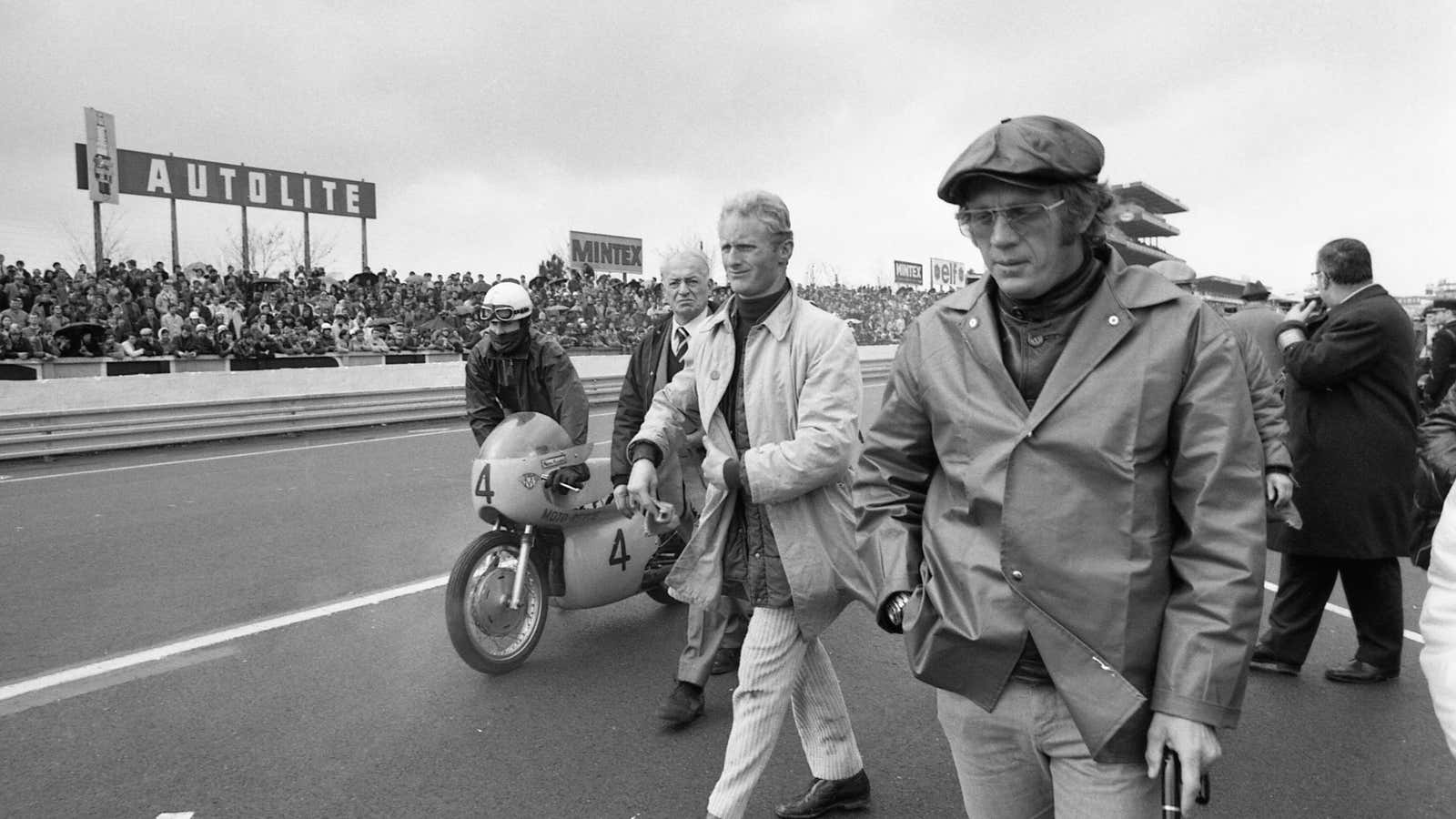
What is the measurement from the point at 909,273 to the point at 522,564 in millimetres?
68018

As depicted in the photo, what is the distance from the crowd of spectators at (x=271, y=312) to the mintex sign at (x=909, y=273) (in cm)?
3684

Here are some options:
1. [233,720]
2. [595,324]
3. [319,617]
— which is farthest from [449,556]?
[595,324]

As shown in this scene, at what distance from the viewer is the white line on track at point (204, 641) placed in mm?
4094

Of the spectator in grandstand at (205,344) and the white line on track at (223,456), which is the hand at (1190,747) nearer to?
the white line on track at (223,456)

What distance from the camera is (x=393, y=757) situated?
11.3 ft

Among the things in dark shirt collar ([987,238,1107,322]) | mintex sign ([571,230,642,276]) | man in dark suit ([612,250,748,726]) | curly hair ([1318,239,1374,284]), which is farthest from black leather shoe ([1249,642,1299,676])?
mintex sign ([571,230,642,276])

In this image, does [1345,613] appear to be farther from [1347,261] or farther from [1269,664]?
[1347,261]

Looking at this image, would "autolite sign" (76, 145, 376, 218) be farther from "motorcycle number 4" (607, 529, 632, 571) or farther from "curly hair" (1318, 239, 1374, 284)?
"curly hair" (1318, 239, 1374, 284)

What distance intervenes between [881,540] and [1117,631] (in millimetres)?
529

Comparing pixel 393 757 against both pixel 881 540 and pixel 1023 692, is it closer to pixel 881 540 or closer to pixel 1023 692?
pixel 881 540

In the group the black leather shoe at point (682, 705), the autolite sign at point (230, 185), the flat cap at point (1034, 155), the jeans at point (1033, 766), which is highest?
the autolite sign at point (230, 185)

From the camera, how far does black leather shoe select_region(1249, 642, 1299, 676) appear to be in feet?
14.1

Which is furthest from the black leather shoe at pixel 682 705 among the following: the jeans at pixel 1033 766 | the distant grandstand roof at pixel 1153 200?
the distant grandstand roof at pixel 1153 200

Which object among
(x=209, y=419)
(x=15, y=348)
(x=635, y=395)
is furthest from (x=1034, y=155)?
(x=15, y=348)
